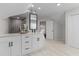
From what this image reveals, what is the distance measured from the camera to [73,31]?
610cm

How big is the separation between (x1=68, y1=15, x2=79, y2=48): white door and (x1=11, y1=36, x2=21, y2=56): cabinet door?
144 inches

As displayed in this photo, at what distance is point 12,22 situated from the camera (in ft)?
25.7

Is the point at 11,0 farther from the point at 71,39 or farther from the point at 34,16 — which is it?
the point at 34,16

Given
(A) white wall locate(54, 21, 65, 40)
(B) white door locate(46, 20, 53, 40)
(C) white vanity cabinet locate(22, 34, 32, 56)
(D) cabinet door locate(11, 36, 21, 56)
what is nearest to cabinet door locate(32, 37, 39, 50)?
(C) white vanity cabinet locate(22, 34, 32, 56)

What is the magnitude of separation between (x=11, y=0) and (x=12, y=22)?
6932 mm

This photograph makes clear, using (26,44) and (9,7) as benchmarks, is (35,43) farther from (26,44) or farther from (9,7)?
(9,7)

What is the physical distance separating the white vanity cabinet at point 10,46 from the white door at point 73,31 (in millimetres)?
3670

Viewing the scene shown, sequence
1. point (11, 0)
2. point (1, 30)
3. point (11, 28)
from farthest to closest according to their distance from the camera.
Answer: point (11, 28)
point (1, 30)
point (11, 0)

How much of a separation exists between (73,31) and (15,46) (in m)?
3.94

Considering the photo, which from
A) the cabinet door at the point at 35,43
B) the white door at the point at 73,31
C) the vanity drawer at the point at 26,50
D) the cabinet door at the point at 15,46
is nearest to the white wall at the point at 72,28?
the white door at the point at 73,31

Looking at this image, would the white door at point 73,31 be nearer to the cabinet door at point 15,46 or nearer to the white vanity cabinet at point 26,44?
the white vanity cabinet at point 26,44

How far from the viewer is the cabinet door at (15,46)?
10.3ft

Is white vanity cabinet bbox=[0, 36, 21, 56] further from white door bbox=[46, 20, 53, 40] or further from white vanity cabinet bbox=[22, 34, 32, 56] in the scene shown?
white door bbox=[46, 20, 53, 40]

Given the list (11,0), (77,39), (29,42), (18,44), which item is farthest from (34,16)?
(11,0)
